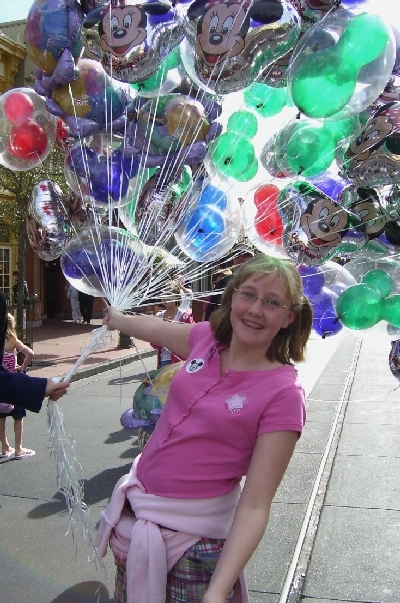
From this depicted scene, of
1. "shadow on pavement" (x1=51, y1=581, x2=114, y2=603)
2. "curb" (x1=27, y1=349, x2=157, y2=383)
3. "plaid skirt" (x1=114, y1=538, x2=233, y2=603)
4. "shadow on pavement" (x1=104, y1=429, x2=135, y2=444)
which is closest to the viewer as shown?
"plaid skirt" (x1=114, y1=538, x2=233, y2=603)

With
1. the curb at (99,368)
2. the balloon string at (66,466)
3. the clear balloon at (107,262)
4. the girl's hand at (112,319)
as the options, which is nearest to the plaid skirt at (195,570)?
the balloon string at (66,466)

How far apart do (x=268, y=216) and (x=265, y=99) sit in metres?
0.68

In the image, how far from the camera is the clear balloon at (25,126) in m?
3.40

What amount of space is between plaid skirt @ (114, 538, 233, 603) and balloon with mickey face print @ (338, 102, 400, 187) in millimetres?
2003

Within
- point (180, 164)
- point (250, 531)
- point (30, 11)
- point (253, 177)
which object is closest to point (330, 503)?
point (253, 177)

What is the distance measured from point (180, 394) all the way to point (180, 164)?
1.49 meters

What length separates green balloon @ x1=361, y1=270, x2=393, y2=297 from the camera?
3.34 metres

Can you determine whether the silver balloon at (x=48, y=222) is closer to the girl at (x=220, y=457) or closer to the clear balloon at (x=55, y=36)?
the clear balloon at (x=55, y=36)

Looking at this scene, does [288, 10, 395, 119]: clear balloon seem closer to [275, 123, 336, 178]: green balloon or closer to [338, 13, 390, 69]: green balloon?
[338, 13, 390, 69]: green balloon

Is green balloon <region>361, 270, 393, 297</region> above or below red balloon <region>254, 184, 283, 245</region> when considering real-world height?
below

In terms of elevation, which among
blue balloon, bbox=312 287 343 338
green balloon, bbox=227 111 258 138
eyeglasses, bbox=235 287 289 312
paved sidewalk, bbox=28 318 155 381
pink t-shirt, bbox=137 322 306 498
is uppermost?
green balloon, bbox=227 111 258 138

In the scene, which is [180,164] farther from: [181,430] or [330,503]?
[330,503]

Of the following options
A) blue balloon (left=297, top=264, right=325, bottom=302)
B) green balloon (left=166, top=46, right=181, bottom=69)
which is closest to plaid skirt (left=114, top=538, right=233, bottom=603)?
blue balloon (left=297, top=264, right=325, bottom=302)

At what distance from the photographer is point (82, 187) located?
125 inches
